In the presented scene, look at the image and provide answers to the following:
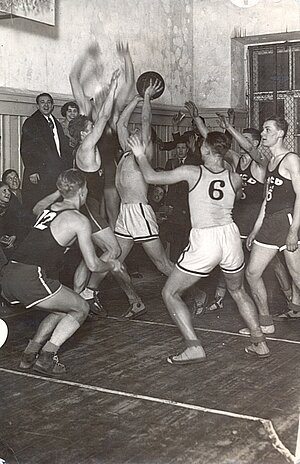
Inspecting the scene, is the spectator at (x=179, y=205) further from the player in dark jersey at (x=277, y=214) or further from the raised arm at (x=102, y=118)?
the player in dark jersey at (x=277, y=214)

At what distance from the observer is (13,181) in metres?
4.06

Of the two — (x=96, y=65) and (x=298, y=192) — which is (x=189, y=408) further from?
(x=96, y=65)

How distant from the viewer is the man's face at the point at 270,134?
10.0ft

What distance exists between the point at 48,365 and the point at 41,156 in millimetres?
1568

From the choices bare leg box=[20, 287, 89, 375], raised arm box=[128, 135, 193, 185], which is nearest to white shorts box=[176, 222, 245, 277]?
raised arm box=[128, 135, 193, 185]

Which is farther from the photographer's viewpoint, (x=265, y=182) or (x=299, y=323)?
(x=299, y=323)

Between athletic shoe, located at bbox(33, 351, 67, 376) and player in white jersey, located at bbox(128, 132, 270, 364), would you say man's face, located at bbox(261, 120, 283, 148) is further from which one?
athletic shoe, located at bbox(33, 351, 67, 376)

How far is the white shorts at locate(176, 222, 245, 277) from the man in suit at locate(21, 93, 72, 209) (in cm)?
115

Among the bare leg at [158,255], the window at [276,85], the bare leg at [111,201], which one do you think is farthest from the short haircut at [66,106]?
the window at [276,85]

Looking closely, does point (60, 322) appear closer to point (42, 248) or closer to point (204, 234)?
point (42, 248)

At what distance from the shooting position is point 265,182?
3.34m

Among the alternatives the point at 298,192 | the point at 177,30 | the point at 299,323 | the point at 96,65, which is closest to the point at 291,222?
the point at 298,192

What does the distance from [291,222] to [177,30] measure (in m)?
1.11

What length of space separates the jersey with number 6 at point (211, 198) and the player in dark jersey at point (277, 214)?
32cm
